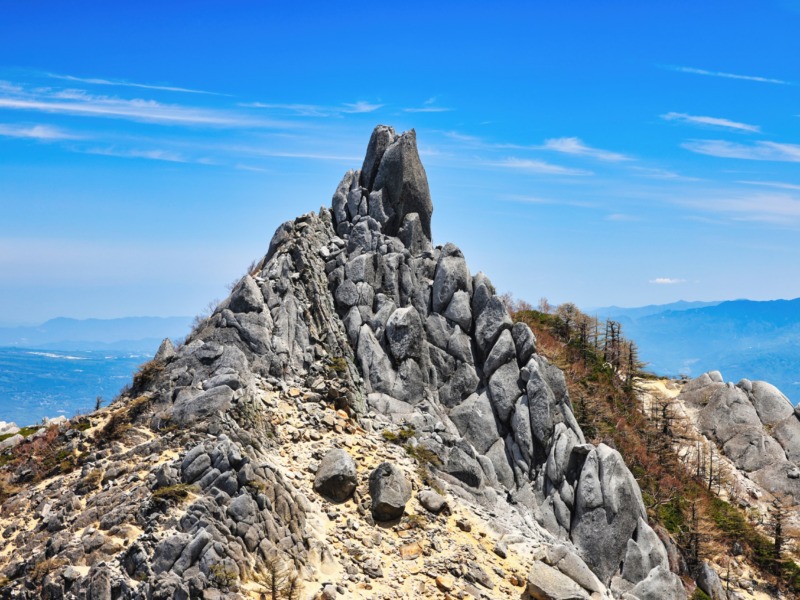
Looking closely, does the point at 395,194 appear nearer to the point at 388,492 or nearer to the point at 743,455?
the point at 388,492

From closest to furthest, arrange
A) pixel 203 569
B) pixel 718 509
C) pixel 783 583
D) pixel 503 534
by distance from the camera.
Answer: pixel 203 569
pixel 503 534
pixel 783 583
pixel 718 509

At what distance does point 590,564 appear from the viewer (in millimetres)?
35062

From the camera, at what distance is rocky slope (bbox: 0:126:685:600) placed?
998 inches

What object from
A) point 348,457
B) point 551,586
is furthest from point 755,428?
point 348,457

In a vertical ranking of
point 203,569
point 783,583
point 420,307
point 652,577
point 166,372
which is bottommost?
point 783,583

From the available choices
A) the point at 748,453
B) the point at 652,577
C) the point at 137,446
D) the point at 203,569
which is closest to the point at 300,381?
Answer: the point at 137,446

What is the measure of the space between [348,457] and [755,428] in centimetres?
6060

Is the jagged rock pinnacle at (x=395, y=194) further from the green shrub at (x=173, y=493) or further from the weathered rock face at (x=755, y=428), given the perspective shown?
the weathered rock face at (x=755, y=428)

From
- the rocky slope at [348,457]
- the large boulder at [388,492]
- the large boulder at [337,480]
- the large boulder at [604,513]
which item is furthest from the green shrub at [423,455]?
the large boulder at [604,513]

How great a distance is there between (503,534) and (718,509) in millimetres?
37090

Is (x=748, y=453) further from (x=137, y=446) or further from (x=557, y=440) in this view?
(x=137, y=446)

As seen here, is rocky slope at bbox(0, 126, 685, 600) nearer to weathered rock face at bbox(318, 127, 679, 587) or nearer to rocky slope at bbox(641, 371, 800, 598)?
weathered rock face at bbox(318, 127, 679, 587)

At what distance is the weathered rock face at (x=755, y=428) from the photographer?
69250 millimetres

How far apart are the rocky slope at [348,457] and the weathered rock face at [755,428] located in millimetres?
41219
